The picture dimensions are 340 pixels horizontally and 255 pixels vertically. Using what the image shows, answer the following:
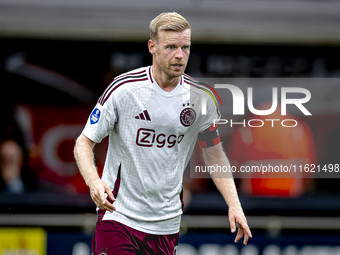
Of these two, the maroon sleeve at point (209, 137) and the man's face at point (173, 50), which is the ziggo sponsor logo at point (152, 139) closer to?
the maroon sleeve at point (209, 137)

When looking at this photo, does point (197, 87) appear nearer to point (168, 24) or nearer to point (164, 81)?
point (164, 81)

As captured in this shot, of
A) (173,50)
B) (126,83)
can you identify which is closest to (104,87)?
(126,83)

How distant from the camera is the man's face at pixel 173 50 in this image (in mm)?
2520

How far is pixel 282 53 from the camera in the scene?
411 cm

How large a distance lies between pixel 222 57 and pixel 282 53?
0.56 meters

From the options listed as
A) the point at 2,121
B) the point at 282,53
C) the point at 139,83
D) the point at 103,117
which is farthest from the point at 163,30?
the point at 2,121

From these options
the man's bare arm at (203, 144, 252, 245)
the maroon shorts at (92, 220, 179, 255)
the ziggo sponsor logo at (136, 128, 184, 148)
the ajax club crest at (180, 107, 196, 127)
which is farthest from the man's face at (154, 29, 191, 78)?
the maroon shorts at (92, 220, 179, 255)

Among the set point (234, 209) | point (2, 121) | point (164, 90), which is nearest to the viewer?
point (234, 209)

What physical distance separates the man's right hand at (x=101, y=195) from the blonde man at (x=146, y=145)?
372 mm

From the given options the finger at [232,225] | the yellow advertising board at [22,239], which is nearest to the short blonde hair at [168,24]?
the finger at [232,225]

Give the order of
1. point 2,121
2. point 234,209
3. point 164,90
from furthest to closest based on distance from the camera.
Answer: point 2,121 < point 164,90 < point 234,209

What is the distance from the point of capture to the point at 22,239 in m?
3.97

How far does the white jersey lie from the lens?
8.63 ft

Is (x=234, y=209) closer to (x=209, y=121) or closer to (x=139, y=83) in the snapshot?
(x=209, y=121)
